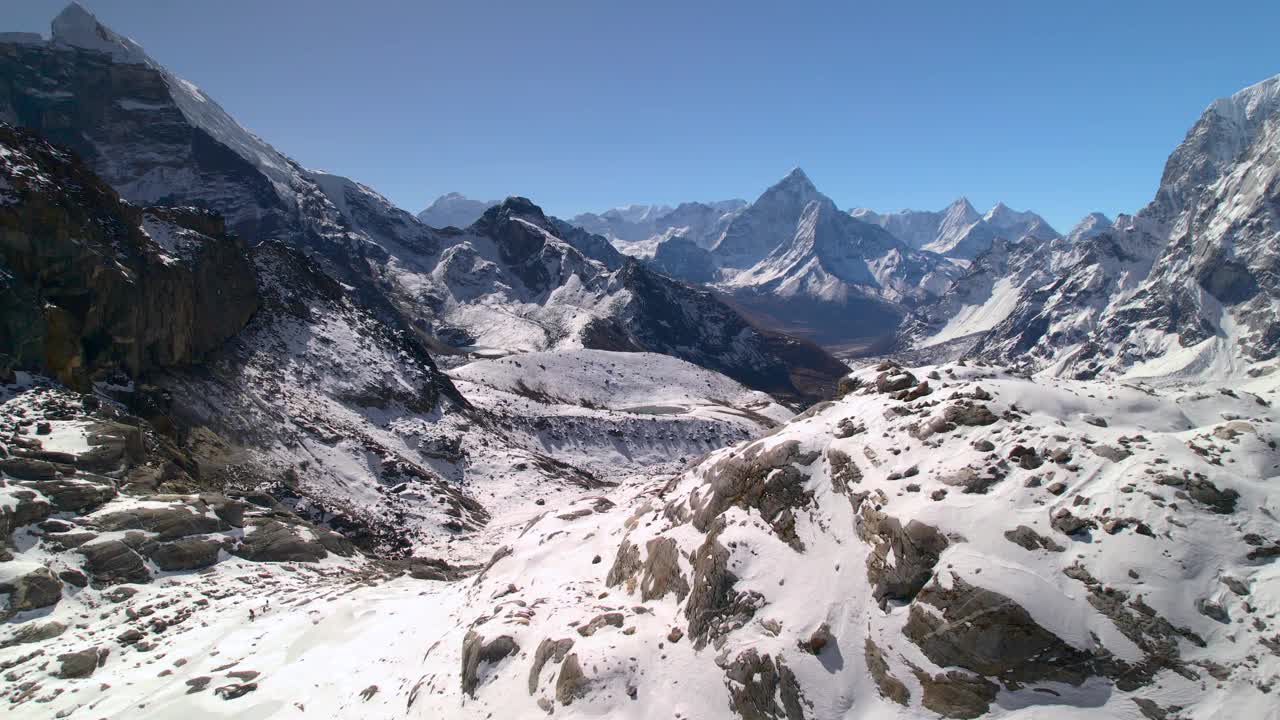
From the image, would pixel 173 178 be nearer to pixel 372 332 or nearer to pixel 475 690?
pixel 372 332

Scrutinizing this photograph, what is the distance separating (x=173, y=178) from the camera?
152500 mm

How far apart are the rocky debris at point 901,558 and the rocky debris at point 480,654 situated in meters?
9.70

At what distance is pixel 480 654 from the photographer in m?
17.2

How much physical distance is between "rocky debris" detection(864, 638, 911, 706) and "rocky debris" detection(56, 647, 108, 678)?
904 inches

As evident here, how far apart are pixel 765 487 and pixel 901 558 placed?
496 centimetres

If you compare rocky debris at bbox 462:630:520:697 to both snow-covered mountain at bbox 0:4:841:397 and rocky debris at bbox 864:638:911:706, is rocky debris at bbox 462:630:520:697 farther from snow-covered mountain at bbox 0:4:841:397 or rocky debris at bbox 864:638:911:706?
snow-covered mountain at bbox 0:4:841:397

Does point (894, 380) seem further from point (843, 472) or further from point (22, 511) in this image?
point (22, 511)

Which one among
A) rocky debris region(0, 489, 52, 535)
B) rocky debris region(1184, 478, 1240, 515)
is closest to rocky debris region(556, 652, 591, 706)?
rocky debris region(1184, 478, 1240, 515)

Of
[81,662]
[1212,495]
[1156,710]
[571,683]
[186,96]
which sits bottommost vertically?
[81,662]

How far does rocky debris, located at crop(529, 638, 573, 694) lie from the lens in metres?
16.1

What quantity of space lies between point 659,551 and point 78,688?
1752 centimetres

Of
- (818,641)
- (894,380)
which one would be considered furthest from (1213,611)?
(894,380)

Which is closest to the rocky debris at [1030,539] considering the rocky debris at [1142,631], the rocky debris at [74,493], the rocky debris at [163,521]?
the rocky debris at [1142,631]

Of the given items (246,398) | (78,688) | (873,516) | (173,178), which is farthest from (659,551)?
(173,178)
